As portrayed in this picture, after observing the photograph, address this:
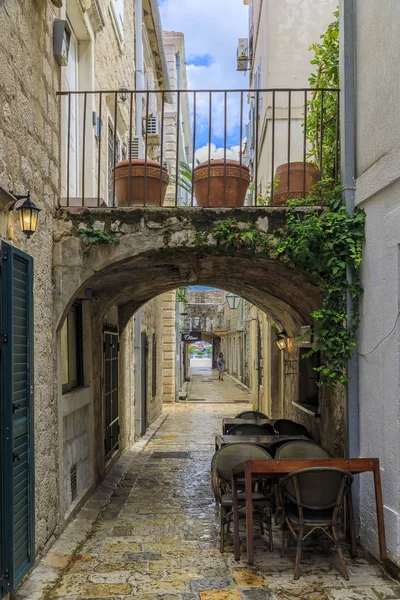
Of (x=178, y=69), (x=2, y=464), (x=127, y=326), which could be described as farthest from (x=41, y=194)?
(x=178, y=69)

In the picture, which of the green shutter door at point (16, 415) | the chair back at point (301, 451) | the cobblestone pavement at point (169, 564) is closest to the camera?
the green shutter door at point (16, 415)

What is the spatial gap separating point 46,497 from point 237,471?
1651 millimetres

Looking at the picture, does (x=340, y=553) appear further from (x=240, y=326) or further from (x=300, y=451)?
(x=240, y=326)

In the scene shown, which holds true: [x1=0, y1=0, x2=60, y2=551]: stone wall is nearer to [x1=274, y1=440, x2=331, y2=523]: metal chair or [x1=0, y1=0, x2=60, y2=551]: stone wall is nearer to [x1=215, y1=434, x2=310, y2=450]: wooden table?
[x1=215, y1=434, x2=310, y2=450]: wooden table

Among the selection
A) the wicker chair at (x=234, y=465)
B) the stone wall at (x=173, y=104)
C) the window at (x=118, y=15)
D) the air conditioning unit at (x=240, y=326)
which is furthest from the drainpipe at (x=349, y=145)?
the air conditioning unit at (x=240, y=326)

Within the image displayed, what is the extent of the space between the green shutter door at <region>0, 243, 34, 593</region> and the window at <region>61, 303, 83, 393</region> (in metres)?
2.03

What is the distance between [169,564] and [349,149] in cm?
405

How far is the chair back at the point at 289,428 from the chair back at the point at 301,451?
1.83 meters

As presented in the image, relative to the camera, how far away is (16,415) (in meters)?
3.76

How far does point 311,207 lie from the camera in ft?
17.1

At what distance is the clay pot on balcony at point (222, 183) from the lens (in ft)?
18.5

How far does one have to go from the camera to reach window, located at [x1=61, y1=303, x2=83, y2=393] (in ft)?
20.2

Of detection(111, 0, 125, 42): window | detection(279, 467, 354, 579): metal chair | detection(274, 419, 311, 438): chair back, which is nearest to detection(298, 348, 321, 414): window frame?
detection(274, 419, 311, 438): chair back

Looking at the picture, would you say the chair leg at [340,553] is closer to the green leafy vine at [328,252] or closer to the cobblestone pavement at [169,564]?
the cobblestone pavement at [169,564]
